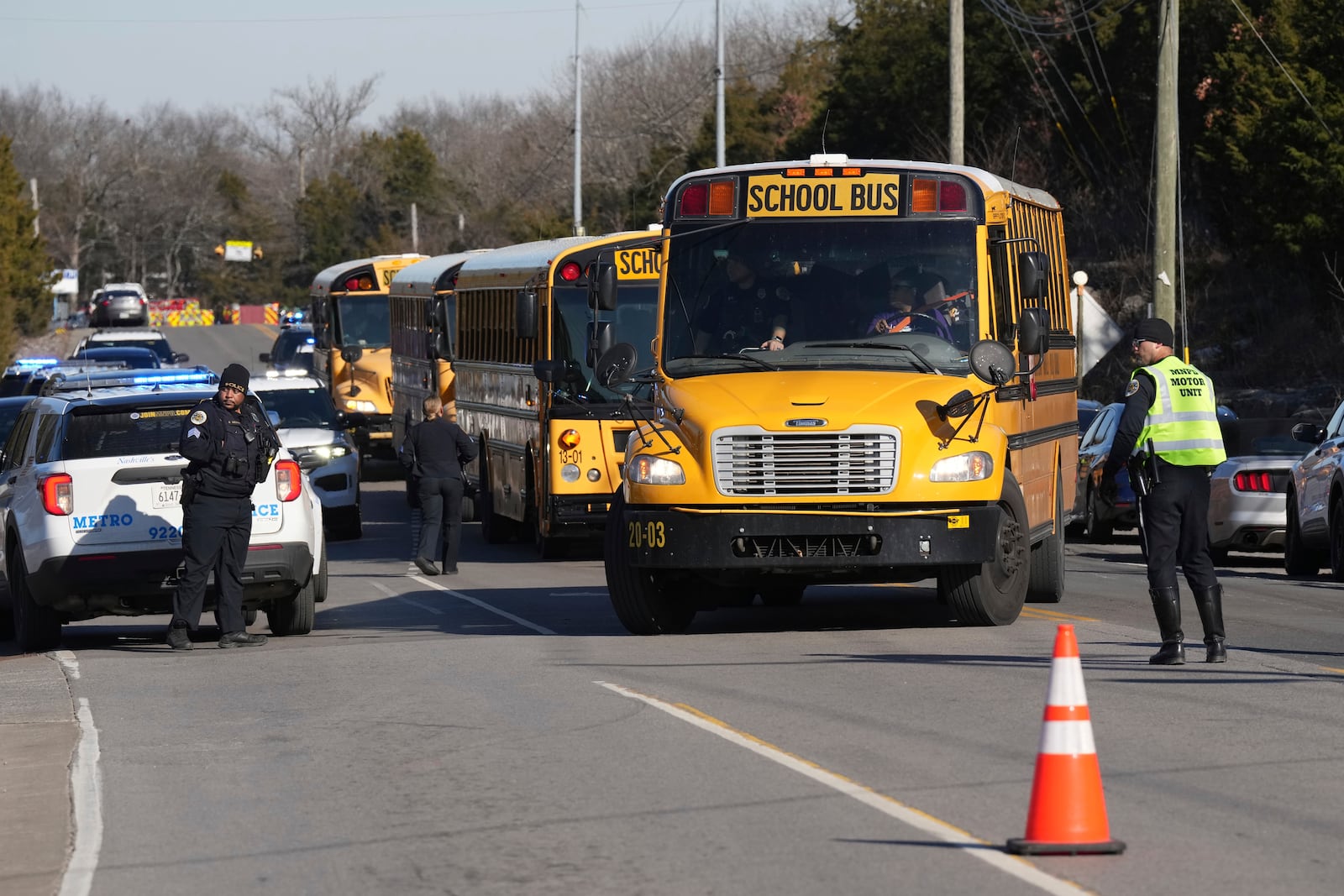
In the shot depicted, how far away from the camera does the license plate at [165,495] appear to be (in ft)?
46.4

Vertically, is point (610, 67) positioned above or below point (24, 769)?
above

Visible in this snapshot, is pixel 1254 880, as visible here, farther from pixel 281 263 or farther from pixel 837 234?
pixel 281 263

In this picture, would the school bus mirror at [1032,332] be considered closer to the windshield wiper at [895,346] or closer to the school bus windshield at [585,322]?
the windshield wiper at [895,346]

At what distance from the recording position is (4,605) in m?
16.1

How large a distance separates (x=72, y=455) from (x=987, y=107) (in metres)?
39.0

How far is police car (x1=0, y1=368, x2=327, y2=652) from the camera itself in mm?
13852

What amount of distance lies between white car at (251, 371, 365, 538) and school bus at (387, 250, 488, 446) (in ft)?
6.03

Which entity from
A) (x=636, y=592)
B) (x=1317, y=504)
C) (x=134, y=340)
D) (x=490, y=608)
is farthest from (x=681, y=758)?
(x=134, y=340)

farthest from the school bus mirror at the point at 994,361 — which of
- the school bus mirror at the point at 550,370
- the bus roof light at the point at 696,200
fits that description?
the school bus mirror at the point at 550,370

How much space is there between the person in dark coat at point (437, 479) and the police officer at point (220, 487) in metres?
6.89

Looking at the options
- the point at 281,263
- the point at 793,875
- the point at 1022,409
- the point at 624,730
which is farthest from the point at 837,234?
the point at 281,263

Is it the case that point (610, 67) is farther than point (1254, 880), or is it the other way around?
point (610, 67)

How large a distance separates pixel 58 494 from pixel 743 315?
470cm

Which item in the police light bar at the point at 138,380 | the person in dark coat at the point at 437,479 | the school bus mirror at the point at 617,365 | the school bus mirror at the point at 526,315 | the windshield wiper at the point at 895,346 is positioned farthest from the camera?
the person in dark coat at the point at 437,479
